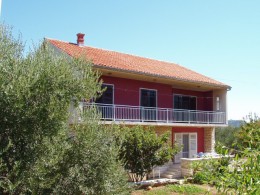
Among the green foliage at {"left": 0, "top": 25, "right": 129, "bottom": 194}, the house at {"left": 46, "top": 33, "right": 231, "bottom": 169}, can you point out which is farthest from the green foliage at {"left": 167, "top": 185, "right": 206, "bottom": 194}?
the green foliage at {"left": 0, "top": 25, "right": 129, "bottom": 194}

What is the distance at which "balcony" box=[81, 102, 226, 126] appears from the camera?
18.1 metres

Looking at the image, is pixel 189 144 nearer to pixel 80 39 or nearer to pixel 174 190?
pixel 174 190

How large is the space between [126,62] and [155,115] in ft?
12.2

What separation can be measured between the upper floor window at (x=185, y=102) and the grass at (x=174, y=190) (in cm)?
944

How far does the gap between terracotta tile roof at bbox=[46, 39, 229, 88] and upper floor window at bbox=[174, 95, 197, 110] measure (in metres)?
1.77

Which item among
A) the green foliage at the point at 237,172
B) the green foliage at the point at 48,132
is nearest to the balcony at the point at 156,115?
the green foliage at the point at 48,132

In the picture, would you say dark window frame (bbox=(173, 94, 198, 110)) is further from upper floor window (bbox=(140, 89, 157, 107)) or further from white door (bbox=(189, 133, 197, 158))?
upper floor window (bbox=(140, 89, 157, 107))

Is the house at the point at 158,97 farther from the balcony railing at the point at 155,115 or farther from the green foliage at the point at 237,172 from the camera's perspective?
the green foliage at the point at 237,172

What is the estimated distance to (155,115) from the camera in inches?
805

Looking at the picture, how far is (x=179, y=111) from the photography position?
70.9 feet

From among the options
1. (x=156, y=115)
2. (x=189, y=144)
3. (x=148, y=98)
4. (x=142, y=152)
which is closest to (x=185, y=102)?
(x=189, y=144)

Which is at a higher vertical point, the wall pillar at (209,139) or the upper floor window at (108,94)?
the upper floor window at (108,94)

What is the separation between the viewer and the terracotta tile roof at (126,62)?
18641 mm

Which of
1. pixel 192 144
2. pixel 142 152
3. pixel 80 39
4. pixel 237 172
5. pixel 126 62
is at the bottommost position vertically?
pixel 192 144
